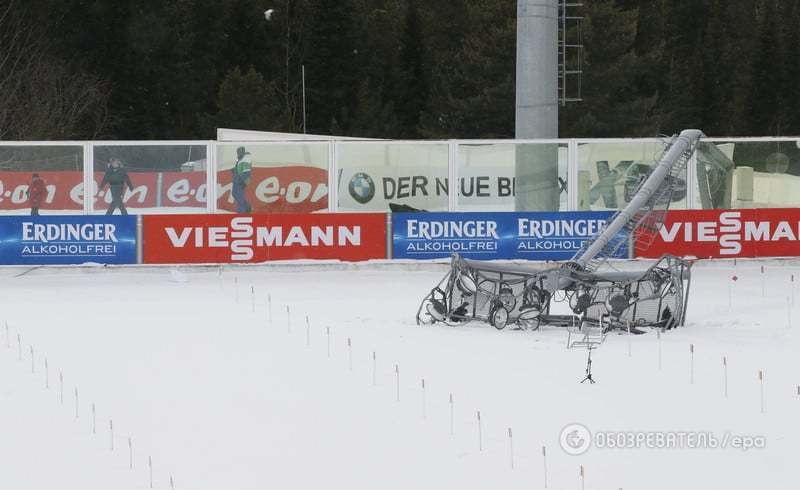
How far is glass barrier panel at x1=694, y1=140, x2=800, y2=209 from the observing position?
26656mm

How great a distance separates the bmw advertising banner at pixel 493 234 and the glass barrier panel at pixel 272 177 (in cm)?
162

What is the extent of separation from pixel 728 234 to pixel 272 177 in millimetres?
8285

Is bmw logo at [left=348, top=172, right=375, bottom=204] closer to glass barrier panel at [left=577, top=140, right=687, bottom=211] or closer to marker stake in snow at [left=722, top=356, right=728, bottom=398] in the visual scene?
glass barrier panel at [left=577, top=140, right=687, bottom=211]

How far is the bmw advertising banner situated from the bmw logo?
2.07 feet

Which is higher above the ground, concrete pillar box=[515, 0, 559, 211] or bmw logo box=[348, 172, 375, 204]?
concrete pillar box=[515, 0, 559, 211]

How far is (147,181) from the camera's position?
25828 mm

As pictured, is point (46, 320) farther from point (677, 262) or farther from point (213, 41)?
point (213, 41)

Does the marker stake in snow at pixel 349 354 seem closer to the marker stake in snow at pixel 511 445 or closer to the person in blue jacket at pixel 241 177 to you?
the marker stake in snow at pixel 511 445

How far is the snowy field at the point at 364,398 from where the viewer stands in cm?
1188

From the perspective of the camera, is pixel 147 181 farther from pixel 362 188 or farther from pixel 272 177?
pixel 362 188

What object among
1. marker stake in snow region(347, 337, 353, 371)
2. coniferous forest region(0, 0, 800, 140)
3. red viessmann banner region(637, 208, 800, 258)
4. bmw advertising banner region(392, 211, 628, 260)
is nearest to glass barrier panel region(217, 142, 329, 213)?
bmw advertising banner region(392, 211, 628, 260)

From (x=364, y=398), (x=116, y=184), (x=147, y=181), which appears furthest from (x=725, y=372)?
(x=116, y=184)

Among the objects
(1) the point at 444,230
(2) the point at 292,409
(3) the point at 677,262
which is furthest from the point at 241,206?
(2) the point at 292,409

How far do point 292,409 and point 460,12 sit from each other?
79.5 meters
